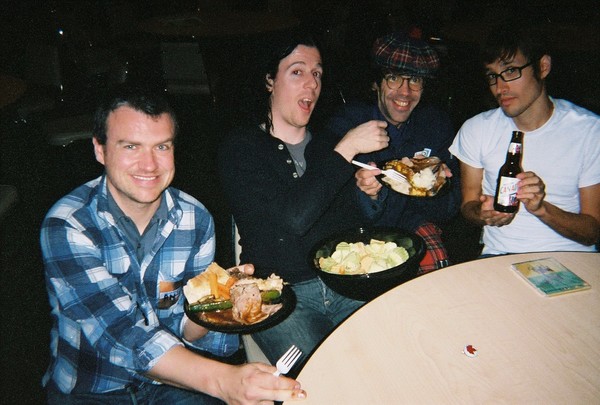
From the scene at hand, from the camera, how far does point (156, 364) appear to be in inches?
53.7

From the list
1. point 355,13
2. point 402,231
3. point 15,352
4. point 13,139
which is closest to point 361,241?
point 402,231

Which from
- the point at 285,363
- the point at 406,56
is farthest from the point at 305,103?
the point at 285,363

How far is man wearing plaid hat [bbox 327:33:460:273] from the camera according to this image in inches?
92.2

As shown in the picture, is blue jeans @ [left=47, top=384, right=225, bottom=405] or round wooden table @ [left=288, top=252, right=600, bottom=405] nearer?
round wooden table @ [left=288, top=252, right=600, bottom=405]

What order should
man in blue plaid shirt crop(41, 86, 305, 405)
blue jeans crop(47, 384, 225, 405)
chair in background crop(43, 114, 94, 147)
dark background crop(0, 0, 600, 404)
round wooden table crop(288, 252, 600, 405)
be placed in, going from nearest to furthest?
round wooden table crop(288, 252, 600, 405)
man in blue plaid shirt crop(41, 86, 305, 405)
blue jeans crop(47, 384, 225, 405)
dark background crop(0, 0, 600, 404)
chair in background crop(43, 114, 94, 147)

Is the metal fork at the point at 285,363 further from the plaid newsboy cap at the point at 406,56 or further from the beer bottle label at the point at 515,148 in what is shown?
the plaid newsboy cap at the point at 406,56

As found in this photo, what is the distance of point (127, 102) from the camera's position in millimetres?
1571

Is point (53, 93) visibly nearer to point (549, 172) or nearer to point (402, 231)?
point (402, 231)

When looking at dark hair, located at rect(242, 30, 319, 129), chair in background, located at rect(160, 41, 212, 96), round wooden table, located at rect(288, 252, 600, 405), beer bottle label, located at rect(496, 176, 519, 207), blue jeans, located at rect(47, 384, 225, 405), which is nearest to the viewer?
round wooden table, located at rect(288, 252, 600, 405)

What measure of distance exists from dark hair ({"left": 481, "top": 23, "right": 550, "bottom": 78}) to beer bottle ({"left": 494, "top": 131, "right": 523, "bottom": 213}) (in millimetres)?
387

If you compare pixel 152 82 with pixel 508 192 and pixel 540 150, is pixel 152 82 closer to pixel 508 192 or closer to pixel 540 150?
pixel 508 192

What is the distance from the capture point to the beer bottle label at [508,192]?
185cm

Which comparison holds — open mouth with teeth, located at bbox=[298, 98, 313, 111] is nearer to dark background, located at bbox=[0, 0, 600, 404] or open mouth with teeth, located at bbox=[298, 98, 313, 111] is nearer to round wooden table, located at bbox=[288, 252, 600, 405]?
dark background, located at bbox=[0, 0, 600, 404]

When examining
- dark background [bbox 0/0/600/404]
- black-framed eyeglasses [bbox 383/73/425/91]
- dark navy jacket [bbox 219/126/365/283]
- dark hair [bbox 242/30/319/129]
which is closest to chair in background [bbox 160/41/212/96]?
dark background [bbox 0/0/600/404]
